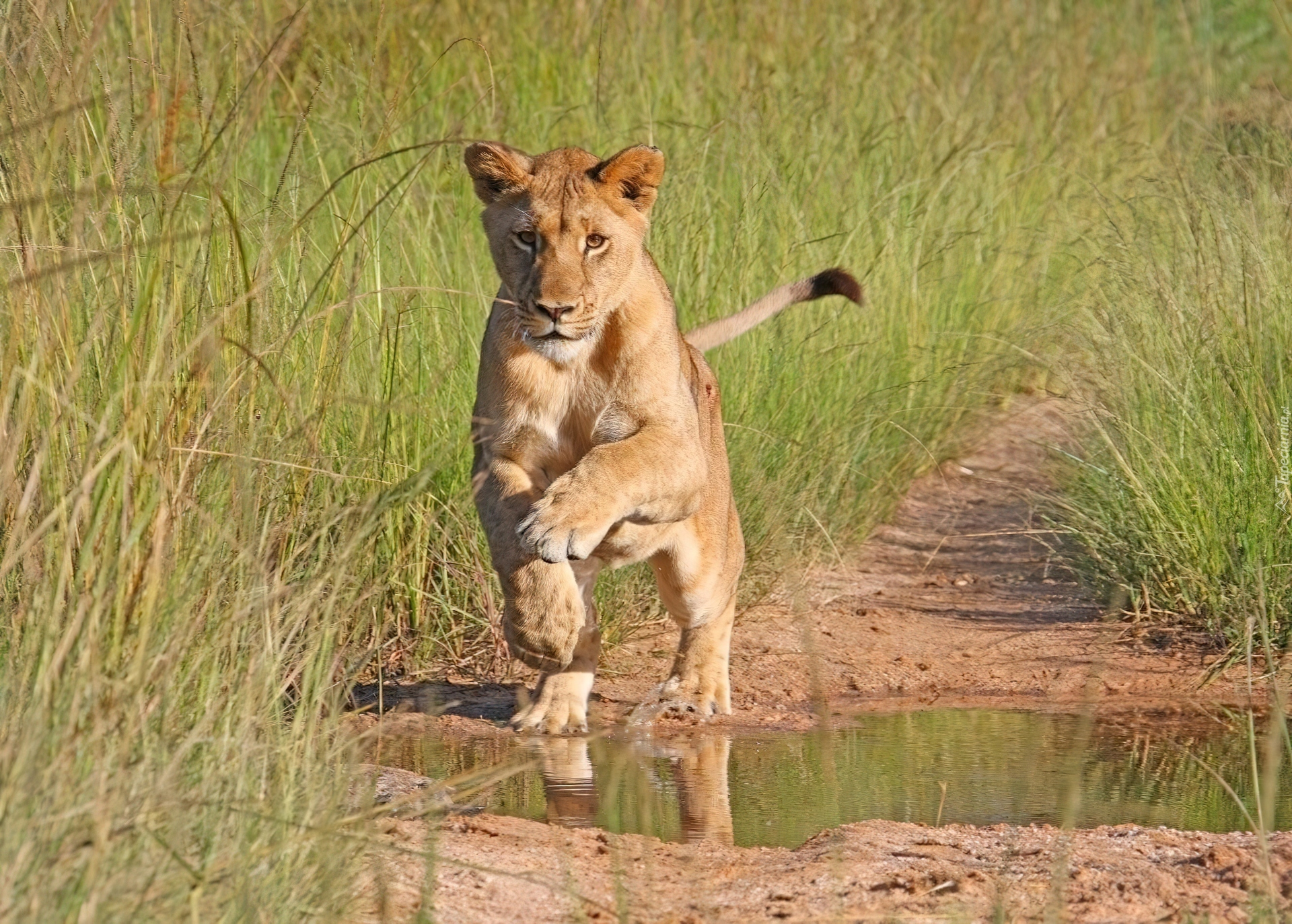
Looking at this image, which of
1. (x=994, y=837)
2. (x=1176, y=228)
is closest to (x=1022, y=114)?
(x=1176, y=228)

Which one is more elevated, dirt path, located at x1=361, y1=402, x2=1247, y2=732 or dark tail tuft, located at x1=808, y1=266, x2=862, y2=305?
dark tail tuft, located at x1=808, y1=266, x2=862, y2=305

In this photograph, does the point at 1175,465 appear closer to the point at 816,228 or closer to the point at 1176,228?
the point at 1176,228

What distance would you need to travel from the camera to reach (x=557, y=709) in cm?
467

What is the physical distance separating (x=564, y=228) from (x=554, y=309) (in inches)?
11.1

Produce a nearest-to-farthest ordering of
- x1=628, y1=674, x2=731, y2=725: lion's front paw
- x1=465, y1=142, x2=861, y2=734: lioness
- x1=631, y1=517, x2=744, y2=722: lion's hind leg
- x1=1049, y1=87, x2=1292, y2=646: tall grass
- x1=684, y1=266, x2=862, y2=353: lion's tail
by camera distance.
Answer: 1. x1=465, y1=142, x2=861, y2=734: lioness
2. x1=631, y1=517, x2=744, y2=722: lion's hind leg
3. x1=628, y1=674, x2=731, y2=725: lion's front paw
4. x1=684, y1=266, x2=862, y2=353: lion's tail
5. x1=1049, y1=87, x2=1292, y2=646: tall grass

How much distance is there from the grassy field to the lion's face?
303 millimetres

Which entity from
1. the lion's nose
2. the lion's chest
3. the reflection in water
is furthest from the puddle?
the lion's nose

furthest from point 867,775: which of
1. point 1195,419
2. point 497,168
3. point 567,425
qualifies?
point 1195,419

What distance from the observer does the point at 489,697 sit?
5.08 metres

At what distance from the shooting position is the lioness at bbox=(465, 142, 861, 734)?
4.16 meters

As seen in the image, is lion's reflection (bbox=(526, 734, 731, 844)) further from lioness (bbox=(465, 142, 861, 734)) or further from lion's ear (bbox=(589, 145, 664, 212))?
lion's ear (bbox=(589, 145, 664, 212))

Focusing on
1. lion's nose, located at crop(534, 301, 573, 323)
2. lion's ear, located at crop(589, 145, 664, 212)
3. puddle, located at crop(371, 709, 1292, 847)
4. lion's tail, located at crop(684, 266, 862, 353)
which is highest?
lion's ear, located at crop(589, 145, 664, 212)

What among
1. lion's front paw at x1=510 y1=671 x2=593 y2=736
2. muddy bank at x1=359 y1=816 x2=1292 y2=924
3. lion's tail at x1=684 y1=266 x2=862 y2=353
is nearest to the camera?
muddy bank at x1=359 y1=816 x2=1292 y2=924

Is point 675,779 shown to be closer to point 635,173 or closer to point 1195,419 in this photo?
point 635,173
